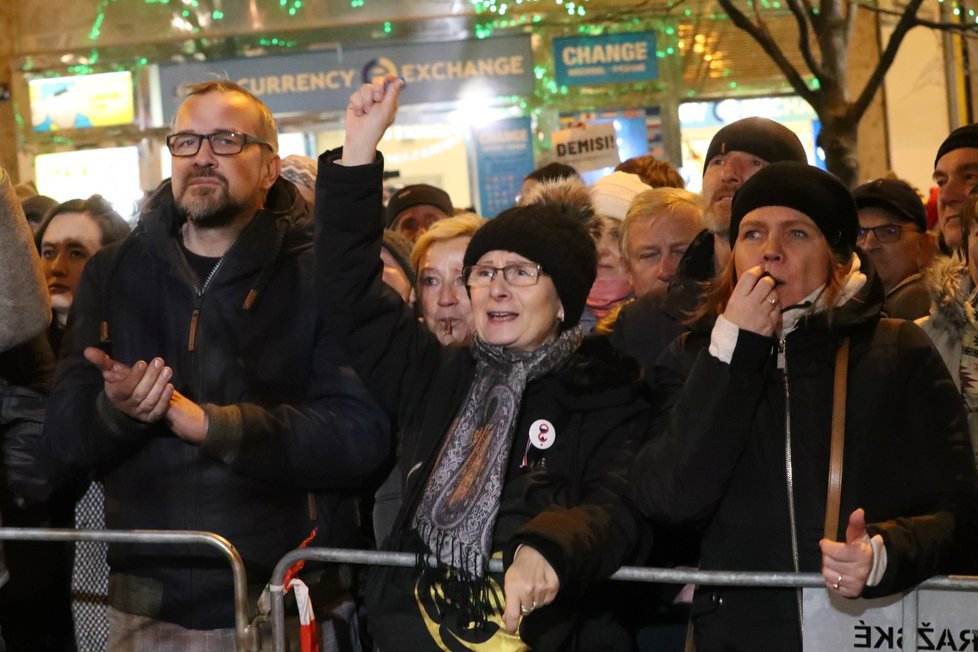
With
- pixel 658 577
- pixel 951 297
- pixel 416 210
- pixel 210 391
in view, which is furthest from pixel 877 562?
pixel 416 210

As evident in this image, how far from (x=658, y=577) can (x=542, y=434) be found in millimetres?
529

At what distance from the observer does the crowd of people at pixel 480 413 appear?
3.49m

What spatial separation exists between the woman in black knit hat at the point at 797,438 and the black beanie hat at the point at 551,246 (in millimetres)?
460

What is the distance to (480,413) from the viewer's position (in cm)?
378

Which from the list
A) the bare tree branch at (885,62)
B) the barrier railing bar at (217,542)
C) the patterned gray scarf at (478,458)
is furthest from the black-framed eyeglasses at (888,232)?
the bare tree branch at (885,62)

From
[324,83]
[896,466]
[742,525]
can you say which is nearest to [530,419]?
[742,525]

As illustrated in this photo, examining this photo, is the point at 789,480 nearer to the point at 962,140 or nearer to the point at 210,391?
the point at 210,391

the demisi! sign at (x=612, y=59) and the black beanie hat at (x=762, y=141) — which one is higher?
the demisi! sign at (x=612, y=59)

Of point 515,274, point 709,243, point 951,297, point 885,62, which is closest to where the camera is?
point 515,274

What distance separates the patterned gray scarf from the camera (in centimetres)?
359

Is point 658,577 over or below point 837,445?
below

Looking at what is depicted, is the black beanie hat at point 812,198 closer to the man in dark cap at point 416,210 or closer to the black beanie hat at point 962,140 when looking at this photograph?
the black beanie hat at point 962,140

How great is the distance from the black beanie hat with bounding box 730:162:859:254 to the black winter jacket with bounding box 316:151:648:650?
2.03 feet

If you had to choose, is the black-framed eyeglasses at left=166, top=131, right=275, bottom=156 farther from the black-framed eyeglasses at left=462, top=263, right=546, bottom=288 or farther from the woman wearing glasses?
the black-framed eyeglasses at left=462, top=263, right=546, bottom=288
